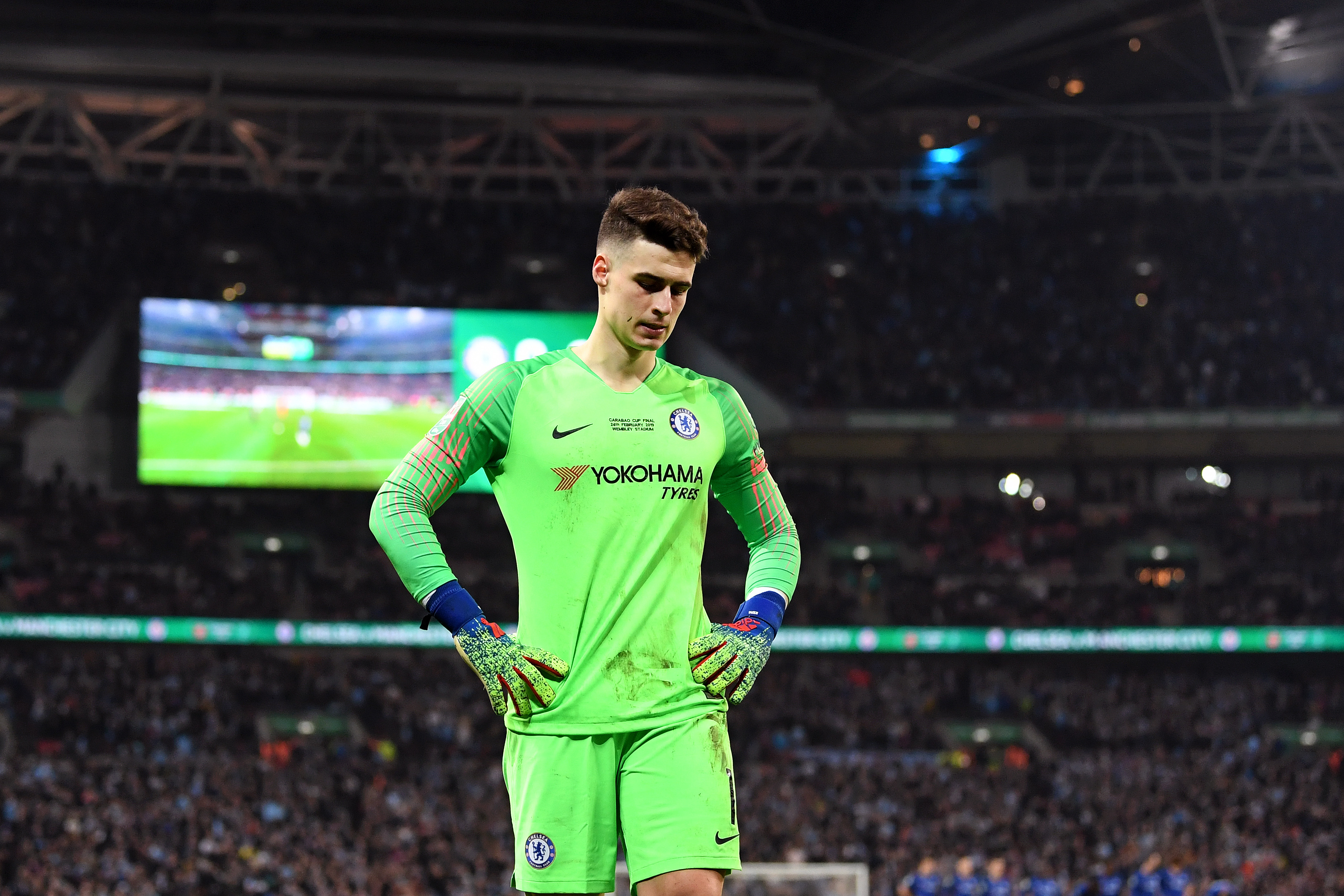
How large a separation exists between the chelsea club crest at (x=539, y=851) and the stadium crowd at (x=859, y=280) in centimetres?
3020

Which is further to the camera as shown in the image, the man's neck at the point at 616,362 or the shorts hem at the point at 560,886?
the man's neck at the point at 616,362

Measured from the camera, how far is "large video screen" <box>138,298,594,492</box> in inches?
1266

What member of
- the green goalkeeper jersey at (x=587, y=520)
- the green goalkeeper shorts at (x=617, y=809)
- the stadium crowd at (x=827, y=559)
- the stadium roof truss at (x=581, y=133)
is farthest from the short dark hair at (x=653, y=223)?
the stadium roof truss at (x=581, y=133)

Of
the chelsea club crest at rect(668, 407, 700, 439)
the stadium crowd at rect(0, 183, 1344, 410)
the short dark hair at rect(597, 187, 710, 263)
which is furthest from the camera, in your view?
the stadium crowd at rect(0, 183, 1344, 410)

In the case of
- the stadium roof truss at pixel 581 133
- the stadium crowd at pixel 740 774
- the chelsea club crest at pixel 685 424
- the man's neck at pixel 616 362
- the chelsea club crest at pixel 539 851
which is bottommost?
the stadium crowd at pixel 740 774

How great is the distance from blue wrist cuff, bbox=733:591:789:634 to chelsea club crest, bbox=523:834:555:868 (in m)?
0.77

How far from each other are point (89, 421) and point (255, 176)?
7460mm

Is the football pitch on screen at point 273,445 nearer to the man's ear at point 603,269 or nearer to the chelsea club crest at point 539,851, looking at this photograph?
the man's ear at point 603,269

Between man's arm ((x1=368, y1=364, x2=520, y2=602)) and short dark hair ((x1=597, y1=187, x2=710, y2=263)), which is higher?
short dark hair ((x1=597, y1=187, x2=710, y2=263))

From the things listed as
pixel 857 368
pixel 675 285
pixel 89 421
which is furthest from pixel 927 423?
pixel 675 285

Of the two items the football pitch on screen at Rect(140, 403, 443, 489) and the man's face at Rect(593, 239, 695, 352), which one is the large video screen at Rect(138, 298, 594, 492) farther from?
the man's face at Rect(593, 239, 695, 352)

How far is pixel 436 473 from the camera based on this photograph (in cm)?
372

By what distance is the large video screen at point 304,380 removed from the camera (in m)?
32.2

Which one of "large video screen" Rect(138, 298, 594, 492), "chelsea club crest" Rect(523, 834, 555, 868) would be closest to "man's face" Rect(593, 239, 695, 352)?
"chelsea club crest" Rect(523, 834, 555, 868)
